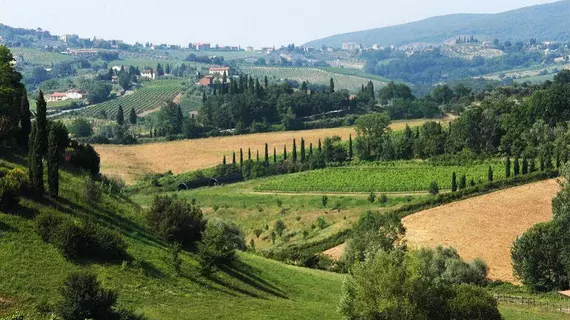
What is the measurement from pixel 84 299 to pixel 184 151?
108m

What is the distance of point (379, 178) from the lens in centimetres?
9556

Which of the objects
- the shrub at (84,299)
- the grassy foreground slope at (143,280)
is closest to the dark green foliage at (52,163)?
the grassy foreground slope at (143,280)

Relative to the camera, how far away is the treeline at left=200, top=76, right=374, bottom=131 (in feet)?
497

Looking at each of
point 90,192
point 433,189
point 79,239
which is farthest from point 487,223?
point 79,239

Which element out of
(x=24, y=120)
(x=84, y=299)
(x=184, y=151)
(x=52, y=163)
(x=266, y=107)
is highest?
(x=24, y=120)

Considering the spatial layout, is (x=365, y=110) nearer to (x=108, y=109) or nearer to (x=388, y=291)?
(x=108, y=109)

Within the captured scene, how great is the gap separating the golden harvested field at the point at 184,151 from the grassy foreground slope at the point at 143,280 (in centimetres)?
7426

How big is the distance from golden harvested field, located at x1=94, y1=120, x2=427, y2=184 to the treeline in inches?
335

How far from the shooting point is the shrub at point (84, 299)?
23.9 meters

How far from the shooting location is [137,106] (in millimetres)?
197000

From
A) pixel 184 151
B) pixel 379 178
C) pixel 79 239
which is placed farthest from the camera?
pixel 184 151

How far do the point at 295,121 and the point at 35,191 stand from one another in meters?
119

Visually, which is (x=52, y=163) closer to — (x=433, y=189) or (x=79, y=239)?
(x=79, y=239)

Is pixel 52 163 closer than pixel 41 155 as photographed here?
Yes
